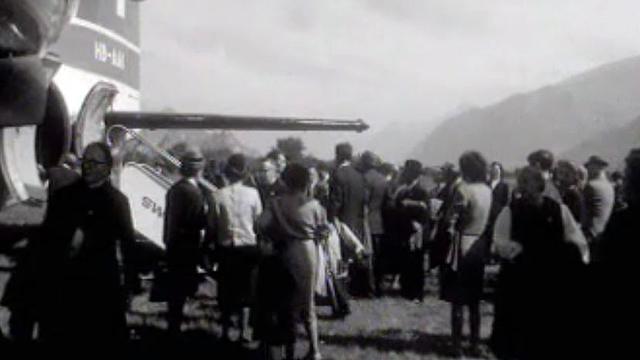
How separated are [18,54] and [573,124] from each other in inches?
7967

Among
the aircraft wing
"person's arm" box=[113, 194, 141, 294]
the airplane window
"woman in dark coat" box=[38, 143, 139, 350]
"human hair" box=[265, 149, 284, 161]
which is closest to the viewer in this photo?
the airplane window

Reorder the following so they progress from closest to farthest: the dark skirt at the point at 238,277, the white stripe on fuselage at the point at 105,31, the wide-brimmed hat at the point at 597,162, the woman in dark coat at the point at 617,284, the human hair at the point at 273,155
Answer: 1. the woman in dark coat at the point at 617,284
2. the dark skirt at the point at 238,277
3. the wide-brimmed hat at the point at 597,162
4. the human hair at the point at 273,155
5. the white stripe on fuselage at the point at 105,31

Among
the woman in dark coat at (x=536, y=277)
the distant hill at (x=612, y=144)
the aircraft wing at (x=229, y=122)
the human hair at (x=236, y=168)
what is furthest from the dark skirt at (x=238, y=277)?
the distant hill at (x=612, y=144)

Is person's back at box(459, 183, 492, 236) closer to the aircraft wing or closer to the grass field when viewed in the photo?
the grass field

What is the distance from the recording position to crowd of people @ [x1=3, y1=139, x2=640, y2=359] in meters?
4.01

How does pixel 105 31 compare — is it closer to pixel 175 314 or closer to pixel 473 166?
pixel 175 314

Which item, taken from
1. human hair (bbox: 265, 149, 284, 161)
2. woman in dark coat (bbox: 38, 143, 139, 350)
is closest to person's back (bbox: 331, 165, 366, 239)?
human hair (bbox: 265, 149, 284, 161)

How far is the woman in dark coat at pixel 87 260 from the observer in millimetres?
4523

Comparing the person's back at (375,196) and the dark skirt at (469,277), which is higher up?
the person's back at (375,196)

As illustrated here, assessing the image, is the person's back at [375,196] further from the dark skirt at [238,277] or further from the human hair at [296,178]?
the human hair at [296,178]

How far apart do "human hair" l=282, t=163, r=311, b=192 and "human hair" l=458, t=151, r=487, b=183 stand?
1.65m

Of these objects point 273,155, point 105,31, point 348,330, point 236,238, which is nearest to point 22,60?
point 236,238

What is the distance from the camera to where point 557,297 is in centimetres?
396

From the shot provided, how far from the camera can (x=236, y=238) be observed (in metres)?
7.16
